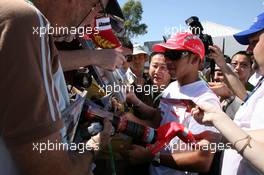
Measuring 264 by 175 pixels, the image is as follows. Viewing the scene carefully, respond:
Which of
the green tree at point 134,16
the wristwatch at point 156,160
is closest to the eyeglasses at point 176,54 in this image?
the wristwatch at point 156,160

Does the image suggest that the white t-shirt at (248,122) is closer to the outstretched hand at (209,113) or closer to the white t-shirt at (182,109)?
the outstretched hand at (209,113)

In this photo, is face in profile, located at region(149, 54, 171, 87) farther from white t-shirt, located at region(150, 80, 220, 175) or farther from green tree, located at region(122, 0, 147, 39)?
green tree, located at region(122, 0, 147, 39)

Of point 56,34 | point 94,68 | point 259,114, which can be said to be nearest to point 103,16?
point 94,68

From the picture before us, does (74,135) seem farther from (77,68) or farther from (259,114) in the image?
(259,114)

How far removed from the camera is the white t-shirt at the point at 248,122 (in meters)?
1.63

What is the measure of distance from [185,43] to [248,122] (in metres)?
1.16

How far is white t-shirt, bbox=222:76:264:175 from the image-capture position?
5.36 feet

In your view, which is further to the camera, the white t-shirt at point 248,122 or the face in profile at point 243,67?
the face in profile at point 243,67

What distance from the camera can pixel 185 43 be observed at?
2738 mm

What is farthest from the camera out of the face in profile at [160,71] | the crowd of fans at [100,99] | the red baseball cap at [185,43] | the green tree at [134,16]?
the green tree at [134,16]

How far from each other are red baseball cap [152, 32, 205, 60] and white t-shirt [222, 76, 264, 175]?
1.03 meters

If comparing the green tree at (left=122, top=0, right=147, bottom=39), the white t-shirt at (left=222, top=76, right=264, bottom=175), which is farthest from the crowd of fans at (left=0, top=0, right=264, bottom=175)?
the green tree at (left=122, top=0, right=147, bottom=39)

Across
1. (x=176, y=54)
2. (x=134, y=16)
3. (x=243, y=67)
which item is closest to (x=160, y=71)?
(x=176, y=54)

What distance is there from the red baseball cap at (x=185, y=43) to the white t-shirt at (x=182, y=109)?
293mm
